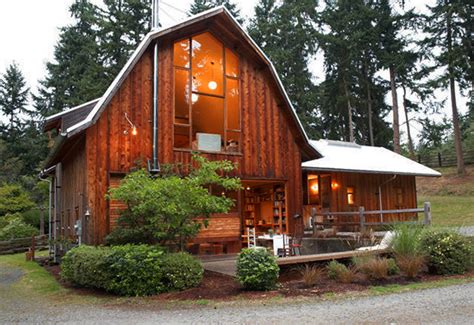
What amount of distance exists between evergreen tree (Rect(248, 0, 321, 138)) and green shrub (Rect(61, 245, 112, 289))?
2378 centimetres

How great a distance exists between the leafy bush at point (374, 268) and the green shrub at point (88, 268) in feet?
16.7

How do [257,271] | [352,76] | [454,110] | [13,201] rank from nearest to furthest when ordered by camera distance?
[257,271] < [13,201] < [454,110] < [352,76]

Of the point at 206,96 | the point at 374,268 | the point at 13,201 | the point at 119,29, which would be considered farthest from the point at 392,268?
the point at 119,29

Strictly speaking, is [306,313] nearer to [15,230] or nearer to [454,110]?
[15,230]

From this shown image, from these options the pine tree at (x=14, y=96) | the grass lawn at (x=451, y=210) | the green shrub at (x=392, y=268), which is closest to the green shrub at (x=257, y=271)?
the green shrub at (x=392, y=268)

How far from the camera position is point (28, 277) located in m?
11.1

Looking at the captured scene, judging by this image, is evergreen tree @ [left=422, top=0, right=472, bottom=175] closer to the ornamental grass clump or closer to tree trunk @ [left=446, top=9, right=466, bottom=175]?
tree trunk @ [left=446, top=9, right=466, bottom=175]

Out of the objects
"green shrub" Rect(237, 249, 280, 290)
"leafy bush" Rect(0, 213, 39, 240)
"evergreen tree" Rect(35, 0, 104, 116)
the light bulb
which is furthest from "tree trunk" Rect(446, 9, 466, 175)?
"leafy bush" Rect(0, 213, 39, 240)

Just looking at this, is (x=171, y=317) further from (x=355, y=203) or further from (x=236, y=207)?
(x=355, y=203)

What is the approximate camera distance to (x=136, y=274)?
7.90 meters

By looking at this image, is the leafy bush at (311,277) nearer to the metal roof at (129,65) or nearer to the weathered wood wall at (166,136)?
the weathered wood wall at (166,136)

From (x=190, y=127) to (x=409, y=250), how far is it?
6.61 meters

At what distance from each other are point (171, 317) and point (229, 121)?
7974 mm

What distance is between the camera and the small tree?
8.70m
